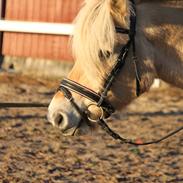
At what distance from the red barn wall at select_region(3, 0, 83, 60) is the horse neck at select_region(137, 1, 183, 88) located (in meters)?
6.29

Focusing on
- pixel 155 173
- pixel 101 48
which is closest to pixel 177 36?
pixel 101 48

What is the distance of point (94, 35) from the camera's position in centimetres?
273

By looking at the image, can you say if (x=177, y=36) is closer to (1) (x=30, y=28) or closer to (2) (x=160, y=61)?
(2) (x=160, y=61)

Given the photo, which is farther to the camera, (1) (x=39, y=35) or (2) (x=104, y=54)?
(1) (x=39, y=35)

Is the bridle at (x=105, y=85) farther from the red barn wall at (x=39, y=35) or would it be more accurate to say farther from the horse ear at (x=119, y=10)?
the red barn wall at (x=39, y=35)

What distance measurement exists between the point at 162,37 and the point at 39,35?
670 centimetres

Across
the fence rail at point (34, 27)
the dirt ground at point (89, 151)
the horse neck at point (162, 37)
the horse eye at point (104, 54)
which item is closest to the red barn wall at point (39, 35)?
the fence rail at point (34, 27)

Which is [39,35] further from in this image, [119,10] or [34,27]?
[119,10]

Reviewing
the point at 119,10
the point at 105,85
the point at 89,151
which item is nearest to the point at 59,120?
the point at 105,85

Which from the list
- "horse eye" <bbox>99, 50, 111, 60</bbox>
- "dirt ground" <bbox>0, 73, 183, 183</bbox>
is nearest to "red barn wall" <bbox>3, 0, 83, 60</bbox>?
"dirt ground" <bbox>0, 73, 183, 183</bbox>

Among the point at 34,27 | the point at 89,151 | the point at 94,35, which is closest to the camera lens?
the point at 94,35

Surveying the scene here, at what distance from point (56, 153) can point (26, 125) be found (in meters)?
1.12

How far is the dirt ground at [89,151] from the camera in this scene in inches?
184

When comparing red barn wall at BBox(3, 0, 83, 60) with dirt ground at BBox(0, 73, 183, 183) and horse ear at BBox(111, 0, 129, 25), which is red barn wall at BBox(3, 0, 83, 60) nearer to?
dirt ground at BBox(0, 73, 183, 183)
